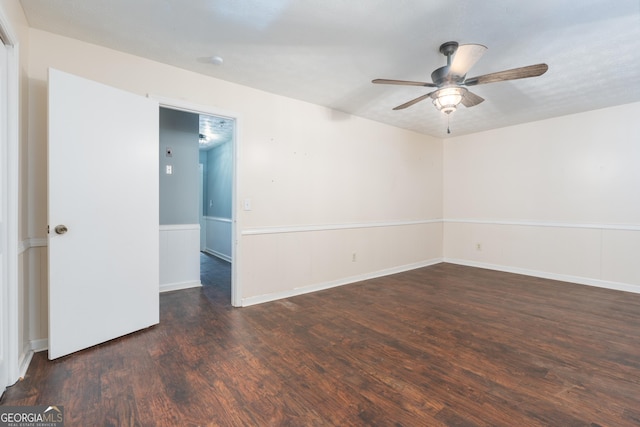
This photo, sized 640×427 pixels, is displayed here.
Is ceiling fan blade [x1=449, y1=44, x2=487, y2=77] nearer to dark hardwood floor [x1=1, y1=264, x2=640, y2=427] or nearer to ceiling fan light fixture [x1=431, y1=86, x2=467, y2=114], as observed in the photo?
ceiling fan light fixture [x1=431, y1=86, x2=467, y2=114]

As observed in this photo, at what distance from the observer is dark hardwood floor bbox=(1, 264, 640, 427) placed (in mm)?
1593

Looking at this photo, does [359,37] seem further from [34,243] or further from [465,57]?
[34,243]

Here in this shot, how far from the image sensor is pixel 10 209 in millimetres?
1765

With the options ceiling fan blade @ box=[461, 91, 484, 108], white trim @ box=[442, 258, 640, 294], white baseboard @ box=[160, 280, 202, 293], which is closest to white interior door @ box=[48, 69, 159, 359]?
white baseboard @ box=[160, 280, 202, 293]

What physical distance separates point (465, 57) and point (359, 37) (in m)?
0.81

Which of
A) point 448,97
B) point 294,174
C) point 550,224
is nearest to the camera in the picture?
point 448,97

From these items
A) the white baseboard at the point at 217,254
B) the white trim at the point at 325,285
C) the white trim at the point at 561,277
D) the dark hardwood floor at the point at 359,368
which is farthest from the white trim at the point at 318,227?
the white baseboard at the point at 217,254

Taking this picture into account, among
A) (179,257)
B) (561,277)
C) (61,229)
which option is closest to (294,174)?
(179,257)

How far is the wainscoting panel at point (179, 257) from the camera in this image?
387cm

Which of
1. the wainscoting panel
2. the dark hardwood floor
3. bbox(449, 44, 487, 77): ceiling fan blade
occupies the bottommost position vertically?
the dark hardwood floor

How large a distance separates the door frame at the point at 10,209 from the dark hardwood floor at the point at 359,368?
24 cm

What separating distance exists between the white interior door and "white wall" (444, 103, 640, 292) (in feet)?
16.9

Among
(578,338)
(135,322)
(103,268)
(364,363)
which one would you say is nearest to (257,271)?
(135,322)

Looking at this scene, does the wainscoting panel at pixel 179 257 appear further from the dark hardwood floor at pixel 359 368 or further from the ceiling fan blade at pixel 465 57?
the ceiling fan blade at pixel 465 57
